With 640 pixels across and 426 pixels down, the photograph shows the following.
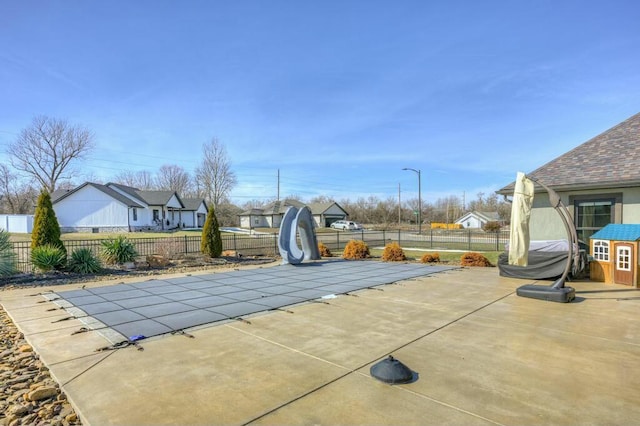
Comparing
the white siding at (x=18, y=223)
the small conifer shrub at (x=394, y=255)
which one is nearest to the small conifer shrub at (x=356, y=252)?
the small conifer shrub at (x=394, y=255)

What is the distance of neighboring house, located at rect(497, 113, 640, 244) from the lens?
9.34 metres

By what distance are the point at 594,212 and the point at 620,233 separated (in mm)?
2153

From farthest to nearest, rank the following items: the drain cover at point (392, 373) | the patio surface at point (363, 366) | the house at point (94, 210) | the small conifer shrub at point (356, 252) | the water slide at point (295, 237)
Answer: the house at point (94, 210), the small conifer shrub at point (356, 252), the water slide at point (295, 237), the drain cover at point (392, 373), the patio surface at point (363, 366)

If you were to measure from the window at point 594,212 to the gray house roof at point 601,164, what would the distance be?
0.47 meters

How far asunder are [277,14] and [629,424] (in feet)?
39.8

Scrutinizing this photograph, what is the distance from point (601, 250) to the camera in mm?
8836

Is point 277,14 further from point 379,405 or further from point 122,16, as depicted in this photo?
point 379,405

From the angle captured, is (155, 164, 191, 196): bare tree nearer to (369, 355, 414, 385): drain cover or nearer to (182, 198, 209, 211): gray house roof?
(182, 198, 209, 211): gray house roof

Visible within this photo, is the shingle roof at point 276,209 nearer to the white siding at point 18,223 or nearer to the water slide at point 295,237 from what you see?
the white siding at point 18,223

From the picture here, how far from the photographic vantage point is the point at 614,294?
24.1 ft

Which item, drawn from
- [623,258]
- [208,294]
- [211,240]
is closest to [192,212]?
[211,240]

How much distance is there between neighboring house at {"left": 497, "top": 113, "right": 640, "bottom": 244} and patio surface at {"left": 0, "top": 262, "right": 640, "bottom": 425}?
4266 mm

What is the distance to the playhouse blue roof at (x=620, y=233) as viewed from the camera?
7931 millimetres

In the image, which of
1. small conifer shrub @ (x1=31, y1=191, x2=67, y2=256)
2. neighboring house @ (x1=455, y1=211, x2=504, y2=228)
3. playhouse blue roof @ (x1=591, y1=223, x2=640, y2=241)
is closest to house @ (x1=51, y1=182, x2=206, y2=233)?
small conifer shrub @ (x1=31, y1=191, x2=67, y2=256)
